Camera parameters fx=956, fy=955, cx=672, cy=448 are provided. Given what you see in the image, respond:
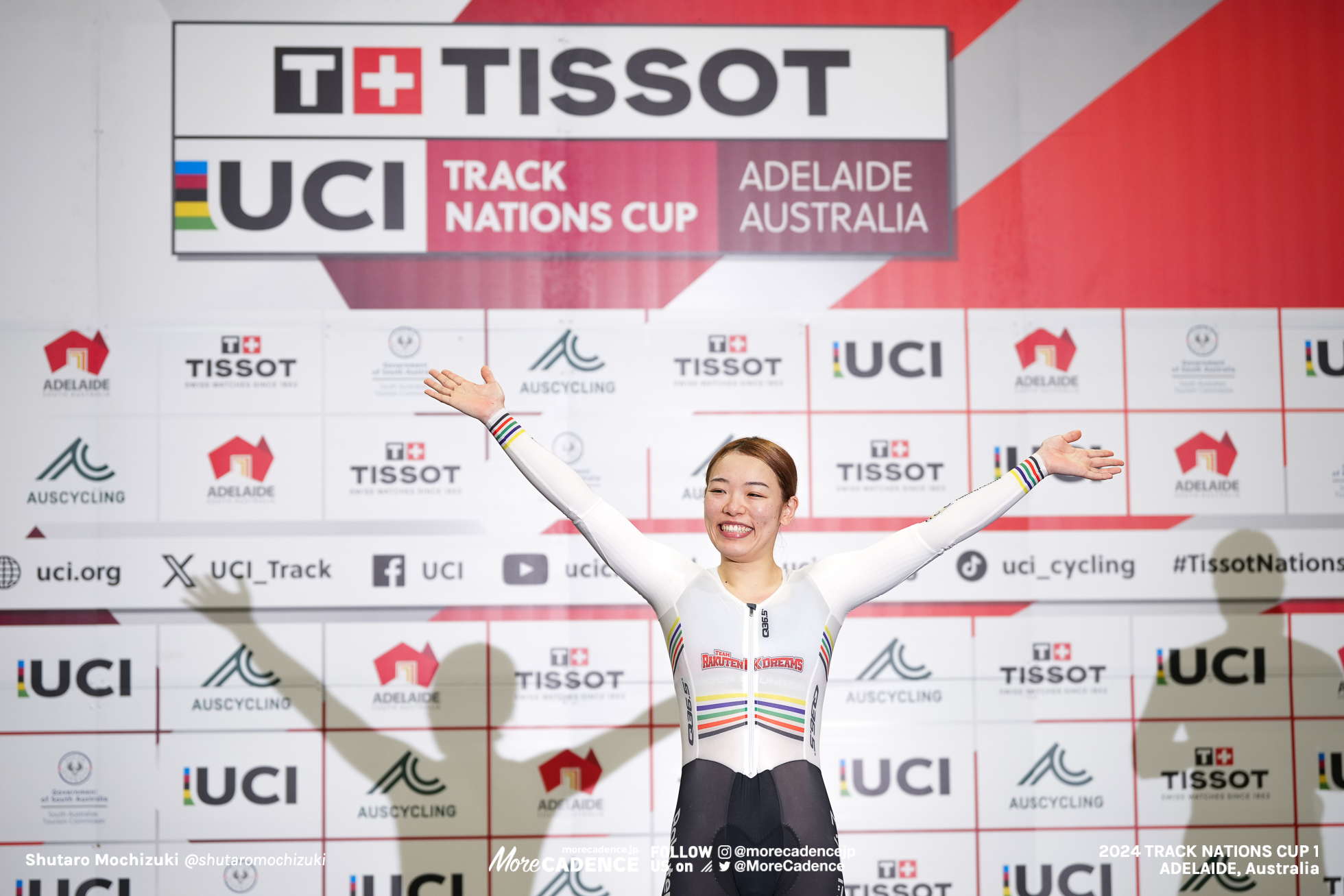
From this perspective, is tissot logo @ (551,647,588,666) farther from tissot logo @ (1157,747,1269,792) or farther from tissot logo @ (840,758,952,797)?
tissot logo @ (1157,747,1269,792)

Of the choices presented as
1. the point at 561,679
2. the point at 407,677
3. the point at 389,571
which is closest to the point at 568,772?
the point at 561,679

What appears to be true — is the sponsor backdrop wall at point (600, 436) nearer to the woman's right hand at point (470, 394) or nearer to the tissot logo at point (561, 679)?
the tissot logo at point (561, 679)

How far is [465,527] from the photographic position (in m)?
3.62

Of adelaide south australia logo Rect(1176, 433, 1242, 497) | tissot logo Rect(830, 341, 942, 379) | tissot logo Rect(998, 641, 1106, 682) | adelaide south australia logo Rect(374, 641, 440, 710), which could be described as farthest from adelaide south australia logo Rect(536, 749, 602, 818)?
adelaide south australia logo Rect(1176, 433, 1242, 497)

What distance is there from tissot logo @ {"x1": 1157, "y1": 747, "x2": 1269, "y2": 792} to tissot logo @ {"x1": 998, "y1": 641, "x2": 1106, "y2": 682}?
1.56ft

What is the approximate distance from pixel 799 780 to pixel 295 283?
2.63 metres

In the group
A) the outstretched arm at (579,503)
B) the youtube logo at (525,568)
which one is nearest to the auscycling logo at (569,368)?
the youtube logo at (525,568)

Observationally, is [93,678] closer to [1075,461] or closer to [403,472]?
[403,472]

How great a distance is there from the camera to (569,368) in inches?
144

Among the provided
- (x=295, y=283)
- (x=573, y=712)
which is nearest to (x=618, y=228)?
(x=295, y=283)

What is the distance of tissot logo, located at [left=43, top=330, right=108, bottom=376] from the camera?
3.62m

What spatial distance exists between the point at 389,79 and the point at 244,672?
232cm

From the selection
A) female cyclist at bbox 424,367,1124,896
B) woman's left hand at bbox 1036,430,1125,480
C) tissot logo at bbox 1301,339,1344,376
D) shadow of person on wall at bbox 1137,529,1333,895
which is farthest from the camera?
tissot logo at bbox 1301,339,1344,376

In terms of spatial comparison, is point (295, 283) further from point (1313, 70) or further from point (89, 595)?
point (1313, 70)
